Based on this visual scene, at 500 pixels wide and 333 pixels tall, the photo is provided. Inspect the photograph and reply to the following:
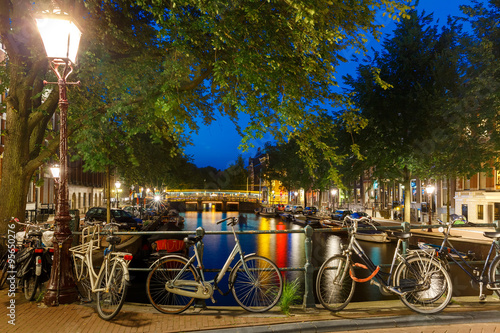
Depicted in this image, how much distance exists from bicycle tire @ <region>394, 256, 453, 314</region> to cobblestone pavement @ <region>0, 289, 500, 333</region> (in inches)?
8.5

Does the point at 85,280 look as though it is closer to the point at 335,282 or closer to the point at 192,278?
the point at 192,278

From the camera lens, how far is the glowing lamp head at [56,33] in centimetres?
643

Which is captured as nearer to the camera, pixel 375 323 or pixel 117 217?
pixel 375 323

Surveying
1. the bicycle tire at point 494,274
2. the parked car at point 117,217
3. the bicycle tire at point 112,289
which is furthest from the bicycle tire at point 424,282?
the parked car at point 117,217

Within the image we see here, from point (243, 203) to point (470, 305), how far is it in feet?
301

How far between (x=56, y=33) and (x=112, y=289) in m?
4.44

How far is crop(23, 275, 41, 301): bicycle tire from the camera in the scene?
6.78 m

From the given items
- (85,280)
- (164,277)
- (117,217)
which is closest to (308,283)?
(164,277)

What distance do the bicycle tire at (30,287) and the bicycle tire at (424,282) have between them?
6.33m

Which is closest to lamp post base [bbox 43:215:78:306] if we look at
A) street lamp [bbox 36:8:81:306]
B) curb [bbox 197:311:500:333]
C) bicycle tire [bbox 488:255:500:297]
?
street lamp [bbox 36:8:81:306]

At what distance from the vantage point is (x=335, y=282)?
246 inches

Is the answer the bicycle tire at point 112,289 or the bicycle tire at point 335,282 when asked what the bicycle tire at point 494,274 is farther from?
the bicycle tire at point 112,289

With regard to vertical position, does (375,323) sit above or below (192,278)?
below

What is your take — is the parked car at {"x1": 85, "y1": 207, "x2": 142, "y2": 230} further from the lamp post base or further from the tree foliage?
the lamp post base
